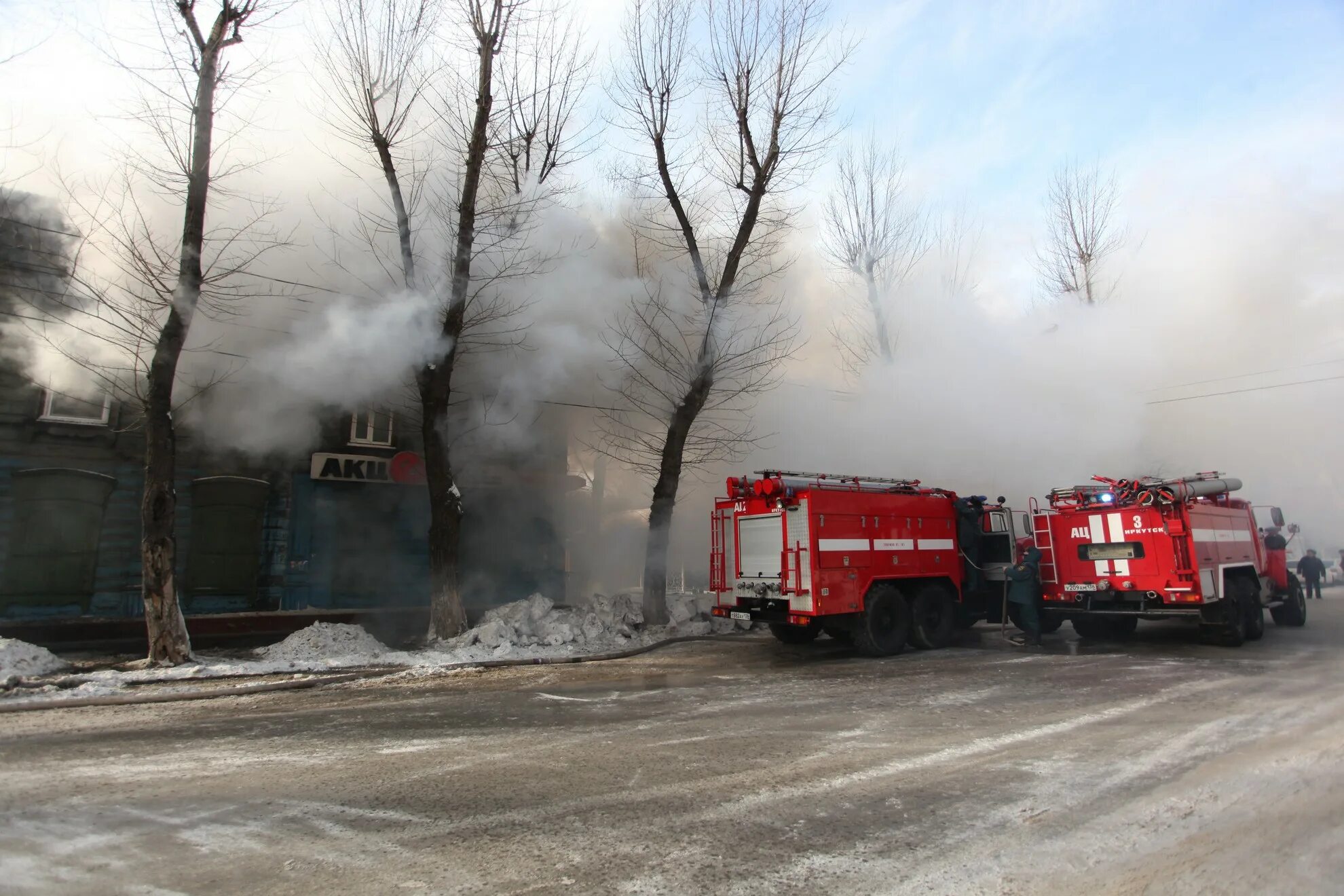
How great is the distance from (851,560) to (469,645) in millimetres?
4667

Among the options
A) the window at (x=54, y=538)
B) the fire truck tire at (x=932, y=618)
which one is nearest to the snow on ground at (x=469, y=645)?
the window at (x=54, y=538)

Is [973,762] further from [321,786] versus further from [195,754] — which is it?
[195,754]

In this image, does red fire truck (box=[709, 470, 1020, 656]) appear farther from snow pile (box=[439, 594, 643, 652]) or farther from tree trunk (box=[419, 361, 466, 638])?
tree trunk (box=[419, 361, 466, 638])

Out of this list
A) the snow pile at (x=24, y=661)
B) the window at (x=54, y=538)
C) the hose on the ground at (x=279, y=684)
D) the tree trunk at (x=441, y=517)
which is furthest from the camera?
the window at (x=54, y=538)

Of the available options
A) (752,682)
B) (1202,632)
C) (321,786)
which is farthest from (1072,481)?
(321,786)

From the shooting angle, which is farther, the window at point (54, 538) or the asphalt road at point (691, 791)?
the window at point (54, 538)

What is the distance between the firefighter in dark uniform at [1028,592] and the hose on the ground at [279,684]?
468 centimetres

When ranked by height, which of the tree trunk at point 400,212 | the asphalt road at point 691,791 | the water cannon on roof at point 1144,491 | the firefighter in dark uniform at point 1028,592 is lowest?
the asphalt road at point 691,791

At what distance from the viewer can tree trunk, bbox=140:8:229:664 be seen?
748 centimetres

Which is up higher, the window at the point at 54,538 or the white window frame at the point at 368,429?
the white window frame at the point at 368,429

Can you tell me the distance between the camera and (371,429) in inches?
468

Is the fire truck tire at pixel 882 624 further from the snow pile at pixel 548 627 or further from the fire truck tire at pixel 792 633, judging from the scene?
the snow pile at pixel 548 627

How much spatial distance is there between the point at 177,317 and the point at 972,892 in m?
8.64

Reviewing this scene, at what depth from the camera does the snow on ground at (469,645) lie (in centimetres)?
687
